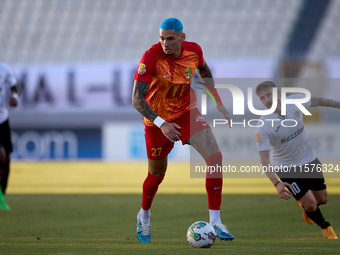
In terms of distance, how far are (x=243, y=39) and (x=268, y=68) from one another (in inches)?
230

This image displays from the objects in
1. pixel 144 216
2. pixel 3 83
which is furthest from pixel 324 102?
pixel 3 83

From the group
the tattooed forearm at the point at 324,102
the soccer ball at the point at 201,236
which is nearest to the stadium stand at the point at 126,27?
the tattooed forearm at the point at 324,102

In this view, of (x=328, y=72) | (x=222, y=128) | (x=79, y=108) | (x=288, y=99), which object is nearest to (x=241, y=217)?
(x=288, y=99)

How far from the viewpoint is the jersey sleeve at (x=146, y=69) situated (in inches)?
173

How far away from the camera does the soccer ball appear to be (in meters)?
4.08

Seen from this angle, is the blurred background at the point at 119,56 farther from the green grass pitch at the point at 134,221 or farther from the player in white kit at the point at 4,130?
the player in white kit at the point at 4,130

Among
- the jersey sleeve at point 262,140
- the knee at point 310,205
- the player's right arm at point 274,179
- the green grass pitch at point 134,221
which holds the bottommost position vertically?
the green grass pitch at point 134,221

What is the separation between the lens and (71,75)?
1991 cm

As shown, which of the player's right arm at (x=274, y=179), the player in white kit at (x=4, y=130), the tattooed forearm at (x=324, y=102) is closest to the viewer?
the player's right arm at (x=274, y=179)

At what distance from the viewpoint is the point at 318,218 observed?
16.4ft

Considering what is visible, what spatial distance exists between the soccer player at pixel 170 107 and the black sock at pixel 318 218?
1147mm

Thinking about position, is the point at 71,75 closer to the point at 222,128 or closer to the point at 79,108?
the point at 79,108

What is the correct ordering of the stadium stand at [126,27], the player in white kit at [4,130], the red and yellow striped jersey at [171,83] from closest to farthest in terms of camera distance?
the red and yellow striped jersey at [171,83]
the player in white kit at [4,130]
the stadium stand at [126,27]

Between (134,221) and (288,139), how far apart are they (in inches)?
90.1
